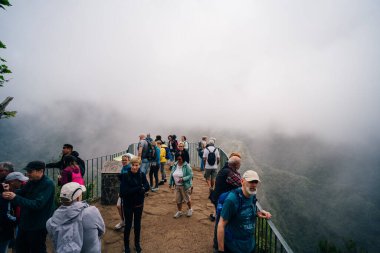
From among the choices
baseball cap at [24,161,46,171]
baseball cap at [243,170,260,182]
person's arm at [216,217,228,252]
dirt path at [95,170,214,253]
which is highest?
baseball cap at [24,161,46,171]

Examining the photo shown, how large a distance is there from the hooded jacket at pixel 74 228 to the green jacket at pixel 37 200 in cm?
81

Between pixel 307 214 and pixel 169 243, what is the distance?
351ft

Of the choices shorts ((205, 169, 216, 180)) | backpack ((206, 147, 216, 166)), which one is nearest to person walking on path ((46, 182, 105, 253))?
backpack ((206, 147, 216, 166))

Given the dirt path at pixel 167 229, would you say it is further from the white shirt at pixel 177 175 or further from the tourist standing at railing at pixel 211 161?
the white shirt at pixel 177 175

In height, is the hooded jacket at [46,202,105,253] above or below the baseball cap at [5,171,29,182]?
below

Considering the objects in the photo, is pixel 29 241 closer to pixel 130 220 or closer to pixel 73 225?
pixel 73 225

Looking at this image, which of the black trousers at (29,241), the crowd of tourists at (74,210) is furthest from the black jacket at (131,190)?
the black trousers at (29,241)

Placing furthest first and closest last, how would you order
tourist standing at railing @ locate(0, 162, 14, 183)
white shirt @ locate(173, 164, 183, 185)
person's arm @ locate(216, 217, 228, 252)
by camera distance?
1. white shirt @ locate(173, 164, 183, 185)
2. tourist standing at railing @ locate(0, 162, 14, 183)
3. person's arm @ locate(216, 217, 228, 252)

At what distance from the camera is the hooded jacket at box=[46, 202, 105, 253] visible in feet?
7.96

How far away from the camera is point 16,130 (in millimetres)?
156875

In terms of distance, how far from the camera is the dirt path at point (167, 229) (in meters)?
5.16

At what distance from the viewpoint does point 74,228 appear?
8.14 ft

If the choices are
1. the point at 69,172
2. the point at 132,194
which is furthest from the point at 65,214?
the point at 69,172

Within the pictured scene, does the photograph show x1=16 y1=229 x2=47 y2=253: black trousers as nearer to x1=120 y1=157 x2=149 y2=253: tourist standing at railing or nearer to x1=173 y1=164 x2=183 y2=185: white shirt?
x1=120 y1=157 x2=149 y2=253: tourist standing at railing
